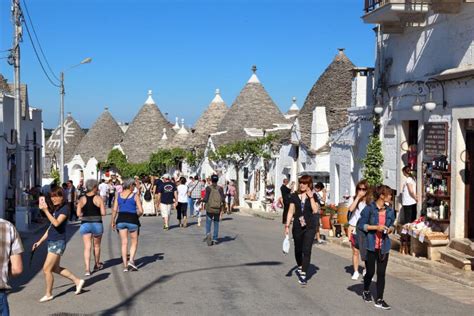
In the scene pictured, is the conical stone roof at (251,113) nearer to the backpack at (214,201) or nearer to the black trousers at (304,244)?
the backpack at (214,201)

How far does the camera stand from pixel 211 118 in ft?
168

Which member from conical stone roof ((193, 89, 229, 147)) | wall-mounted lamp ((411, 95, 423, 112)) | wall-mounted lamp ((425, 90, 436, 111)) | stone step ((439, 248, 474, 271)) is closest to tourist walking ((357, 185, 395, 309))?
stone step ((439, 248, 474, 271))

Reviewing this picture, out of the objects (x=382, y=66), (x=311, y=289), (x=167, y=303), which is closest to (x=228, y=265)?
(x=311, y=289)

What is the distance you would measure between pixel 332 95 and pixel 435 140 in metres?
15.5

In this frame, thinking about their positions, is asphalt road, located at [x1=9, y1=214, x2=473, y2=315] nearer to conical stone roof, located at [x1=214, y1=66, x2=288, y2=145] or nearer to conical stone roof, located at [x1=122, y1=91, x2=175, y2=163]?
conical stone roof, located at [x1=214, y1=66, x2=288, y2=145]

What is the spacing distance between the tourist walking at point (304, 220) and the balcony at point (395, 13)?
209 inches

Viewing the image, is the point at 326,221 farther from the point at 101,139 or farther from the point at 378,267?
the point at 101,139

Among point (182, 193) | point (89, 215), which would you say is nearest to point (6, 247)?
point (89, 215)

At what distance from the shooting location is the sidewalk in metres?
11.1

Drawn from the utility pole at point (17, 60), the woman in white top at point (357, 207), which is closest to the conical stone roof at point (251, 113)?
the utility pole at point (17, 60)

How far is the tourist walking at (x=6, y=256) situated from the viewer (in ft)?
20.4

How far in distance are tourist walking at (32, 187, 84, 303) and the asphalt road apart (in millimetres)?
217

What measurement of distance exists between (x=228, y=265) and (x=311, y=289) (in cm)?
255

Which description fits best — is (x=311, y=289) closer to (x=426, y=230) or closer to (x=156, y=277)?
(x=156, y=277)
